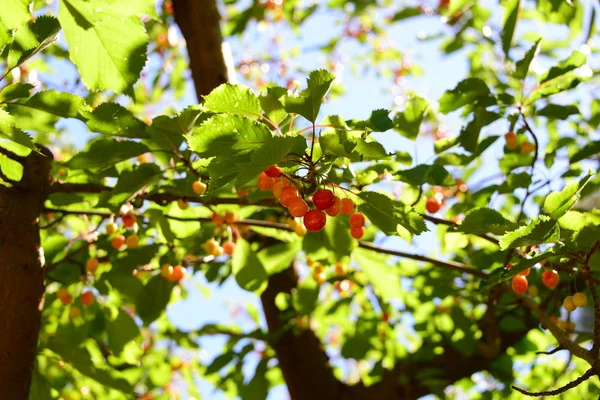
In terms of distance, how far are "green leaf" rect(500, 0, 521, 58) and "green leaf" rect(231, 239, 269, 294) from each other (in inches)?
47.9

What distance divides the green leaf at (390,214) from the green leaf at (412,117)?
1.71 feet

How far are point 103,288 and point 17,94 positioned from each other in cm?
86

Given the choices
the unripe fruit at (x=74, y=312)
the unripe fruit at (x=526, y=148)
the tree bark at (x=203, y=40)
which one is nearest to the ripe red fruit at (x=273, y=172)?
the unripe fruit at (x=526, y=148)

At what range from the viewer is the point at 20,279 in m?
1.68

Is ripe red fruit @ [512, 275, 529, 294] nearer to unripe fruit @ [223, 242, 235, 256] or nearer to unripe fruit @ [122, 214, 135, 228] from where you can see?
unripe fruit @ [223, 242, 235, 256]

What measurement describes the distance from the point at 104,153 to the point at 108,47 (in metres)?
0.47

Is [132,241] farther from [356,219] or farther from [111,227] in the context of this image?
[356,219]

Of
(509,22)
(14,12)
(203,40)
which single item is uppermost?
(203,40)

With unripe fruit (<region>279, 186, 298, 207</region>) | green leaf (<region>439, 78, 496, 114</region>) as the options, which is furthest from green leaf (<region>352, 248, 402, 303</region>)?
unripe fruit (<region>279, 186, 298, 207</region>)

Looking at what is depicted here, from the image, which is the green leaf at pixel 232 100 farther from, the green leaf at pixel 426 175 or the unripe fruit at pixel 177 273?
the unripe fruit at pixel 177 273

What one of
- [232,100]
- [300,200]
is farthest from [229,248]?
[232,100]

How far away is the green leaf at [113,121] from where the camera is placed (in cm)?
159

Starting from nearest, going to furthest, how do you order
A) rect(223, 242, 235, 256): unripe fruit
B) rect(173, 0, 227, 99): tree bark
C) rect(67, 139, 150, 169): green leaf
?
rect(67, 139, 150, 169): green leaf
rect(223, 242, 235, 256): unripe fruit
rect(173, 0, 227, 99): tree bark

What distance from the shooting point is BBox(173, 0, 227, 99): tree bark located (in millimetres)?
3027
